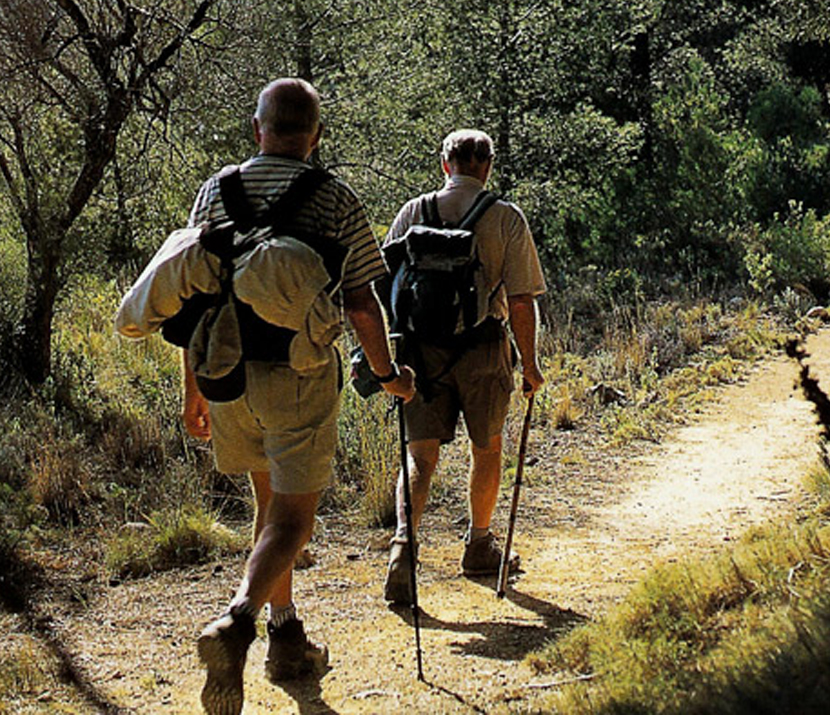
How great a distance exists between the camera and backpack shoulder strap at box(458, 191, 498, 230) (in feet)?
17.6

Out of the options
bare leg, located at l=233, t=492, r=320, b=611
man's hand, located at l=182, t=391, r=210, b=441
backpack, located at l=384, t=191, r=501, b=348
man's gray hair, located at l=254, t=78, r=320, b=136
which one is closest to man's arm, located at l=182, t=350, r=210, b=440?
man's hand, located at l=182, t=391, r=210, b=441

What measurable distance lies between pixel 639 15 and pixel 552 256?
3229 millimetres

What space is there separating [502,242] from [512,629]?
5.56ft

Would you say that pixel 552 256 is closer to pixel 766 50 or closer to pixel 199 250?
pixel 766 50

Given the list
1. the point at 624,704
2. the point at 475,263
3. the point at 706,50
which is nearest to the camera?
the point at 624,704

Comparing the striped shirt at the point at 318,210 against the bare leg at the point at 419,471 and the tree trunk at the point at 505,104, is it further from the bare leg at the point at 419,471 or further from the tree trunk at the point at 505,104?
the tree trunk at the point at 505,104

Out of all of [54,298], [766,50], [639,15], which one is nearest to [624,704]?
[54,298]

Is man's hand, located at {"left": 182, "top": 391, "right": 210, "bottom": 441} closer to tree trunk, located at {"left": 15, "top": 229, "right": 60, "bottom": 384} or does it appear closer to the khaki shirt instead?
the khaki shirt

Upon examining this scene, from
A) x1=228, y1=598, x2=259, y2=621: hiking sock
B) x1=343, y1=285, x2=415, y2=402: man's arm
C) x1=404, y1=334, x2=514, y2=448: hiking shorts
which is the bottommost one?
x1=228, y1=598, x2=259, y2=621: hiking sock

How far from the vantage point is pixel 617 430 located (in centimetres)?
895

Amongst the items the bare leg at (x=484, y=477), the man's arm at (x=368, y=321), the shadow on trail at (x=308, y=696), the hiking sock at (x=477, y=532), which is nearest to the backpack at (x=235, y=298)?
the man's arm at (x=368, y=321)

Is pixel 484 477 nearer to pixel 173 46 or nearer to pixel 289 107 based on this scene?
pixel 289 107

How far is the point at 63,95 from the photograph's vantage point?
28.8ft

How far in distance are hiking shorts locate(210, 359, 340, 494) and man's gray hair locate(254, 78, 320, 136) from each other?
81 cm
